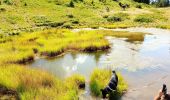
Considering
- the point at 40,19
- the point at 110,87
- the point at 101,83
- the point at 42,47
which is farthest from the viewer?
the point at 40,19

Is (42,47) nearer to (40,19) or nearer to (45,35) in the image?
(45,35)

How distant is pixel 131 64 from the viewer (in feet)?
87.4

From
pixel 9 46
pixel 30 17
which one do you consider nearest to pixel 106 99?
pixel 9 46

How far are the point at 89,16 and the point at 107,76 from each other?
1710 inches

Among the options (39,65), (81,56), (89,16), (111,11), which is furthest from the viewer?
(111,11)

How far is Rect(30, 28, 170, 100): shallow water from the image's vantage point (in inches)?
802

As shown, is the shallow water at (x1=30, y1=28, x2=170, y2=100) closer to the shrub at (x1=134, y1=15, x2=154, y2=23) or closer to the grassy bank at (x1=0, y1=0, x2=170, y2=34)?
the grassy bank at (x1=0, y1=0, x2=170, y2=34)

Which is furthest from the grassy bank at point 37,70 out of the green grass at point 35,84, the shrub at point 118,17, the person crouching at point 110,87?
the shrub at point 118,17

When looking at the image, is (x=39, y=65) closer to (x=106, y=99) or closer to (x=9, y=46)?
(x=9, y=46)

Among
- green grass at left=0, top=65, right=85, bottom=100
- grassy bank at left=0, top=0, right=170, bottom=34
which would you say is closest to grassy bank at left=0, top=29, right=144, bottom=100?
green grass at left=0, top=65, right=85, bottom=100

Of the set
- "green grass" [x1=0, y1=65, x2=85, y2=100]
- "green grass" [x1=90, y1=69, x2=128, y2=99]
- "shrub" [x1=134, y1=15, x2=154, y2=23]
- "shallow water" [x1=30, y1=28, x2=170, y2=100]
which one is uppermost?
"green grass" [x1=0, y1=65, x2=85, y2=100]

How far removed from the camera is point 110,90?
17359 mm

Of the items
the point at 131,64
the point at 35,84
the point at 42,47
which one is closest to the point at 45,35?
the point at 42,47

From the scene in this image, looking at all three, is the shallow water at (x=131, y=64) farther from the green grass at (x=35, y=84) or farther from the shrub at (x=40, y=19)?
the shrub at (x=40, y=19)
